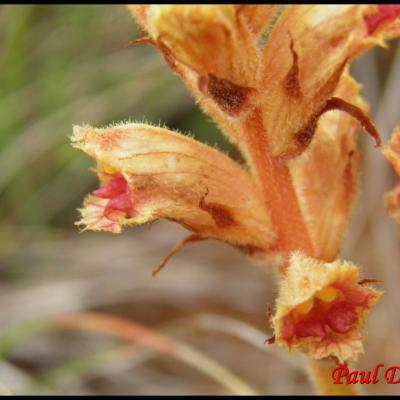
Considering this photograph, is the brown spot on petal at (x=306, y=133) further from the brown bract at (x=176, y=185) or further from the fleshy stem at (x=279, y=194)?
the brown bract at (x=176, y=185)

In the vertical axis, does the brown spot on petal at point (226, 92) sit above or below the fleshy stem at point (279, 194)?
above

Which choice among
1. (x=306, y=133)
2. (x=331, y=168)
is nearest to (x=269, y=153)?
(x=306, y=133)

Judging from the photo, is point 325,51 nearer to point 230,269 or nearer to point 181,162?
point 181,162

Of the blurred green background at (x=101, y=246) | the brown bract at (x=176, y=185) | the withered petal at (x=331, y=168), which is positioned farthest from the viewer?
the blurred green background at (x=101, y=246)

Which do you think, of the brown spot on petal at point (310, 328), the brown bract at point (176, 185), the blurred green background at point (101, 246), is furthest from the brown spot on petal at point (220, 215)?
the blurred green background at point (101, 246)

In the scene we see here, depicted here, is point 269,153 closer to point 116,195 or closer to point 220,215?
point 220,215

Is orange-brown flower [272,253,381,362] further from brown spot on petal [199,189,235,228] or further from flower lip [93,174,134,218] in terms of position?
flower lip [93,174,134,218]

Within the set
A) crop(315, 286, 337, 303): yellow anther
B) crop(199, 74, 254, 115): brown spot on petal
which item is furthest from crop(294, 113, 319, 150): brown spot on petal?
crop(315, 286, 337, 303): yellow anther
